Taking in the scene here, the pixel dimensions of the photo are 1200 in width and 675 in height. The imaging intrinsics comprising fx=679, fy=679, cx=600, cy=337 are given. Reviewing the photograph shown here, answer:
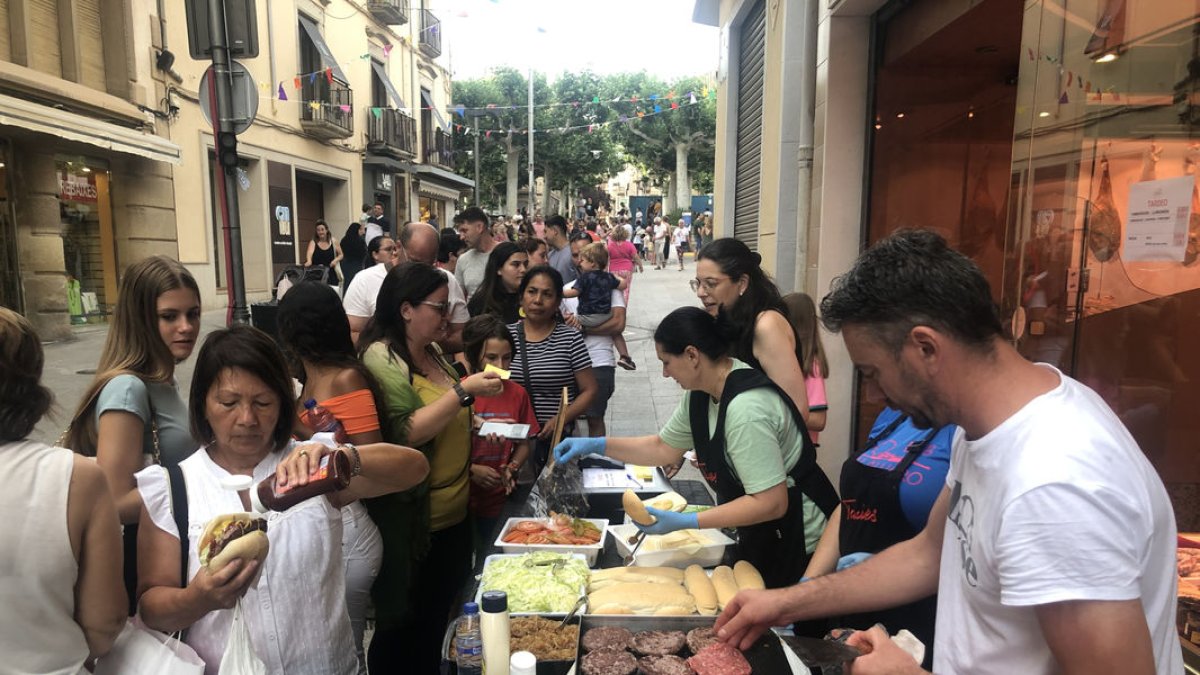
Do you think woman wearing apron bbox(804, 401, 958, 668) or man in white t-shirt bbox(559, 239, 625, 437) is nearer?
woman wearing apron bbox(804, 401, 958, 668)

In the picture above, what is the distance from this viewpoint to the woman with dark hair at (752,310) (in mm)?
3281

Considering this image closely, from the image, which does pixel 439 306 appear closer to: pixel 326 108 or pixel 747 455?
pixel 747 455

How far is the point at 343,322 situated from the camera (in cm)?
266

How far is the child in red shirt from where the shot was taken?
3.51 meters

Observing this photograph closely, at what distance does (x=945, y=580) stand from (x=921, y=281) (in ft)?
2.22

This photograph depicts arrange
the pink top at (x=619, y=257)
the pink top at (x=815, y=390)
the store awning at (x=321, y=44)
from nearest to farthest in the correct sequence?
the pink top at (x=815, y=390), the pink top at (x=619, y=257), the store awning at (x=321, y=44)

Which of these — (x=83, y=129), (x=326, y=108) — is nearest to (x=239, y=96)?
(x=83, y=129)

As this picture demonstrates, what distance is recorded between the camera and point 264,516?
71.5 inches

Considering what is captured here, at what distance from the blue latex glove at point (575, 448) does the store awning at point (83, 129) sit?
905 centimetres

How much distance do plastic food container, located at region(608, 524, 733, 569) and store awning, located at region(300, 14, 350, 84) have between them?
56.5 ft

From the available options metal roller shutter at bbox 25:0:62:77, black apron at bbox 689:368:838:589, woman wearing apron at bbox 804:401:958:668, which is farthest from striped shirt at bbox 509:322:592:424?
metal roller shutter at bbox 25:0:62:77

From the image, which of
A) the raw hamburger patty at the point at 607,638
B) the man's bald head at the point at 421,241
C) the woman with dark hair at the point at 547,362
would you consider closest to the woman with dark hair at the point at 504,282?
the man's bald head at the point at 421,241

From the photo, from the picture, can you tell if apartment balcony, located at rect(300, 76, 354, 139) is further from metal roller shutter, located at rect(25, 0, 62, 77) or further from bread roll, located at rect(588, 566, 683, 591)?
bread roll, located at rect(588, 566, 683, 591)

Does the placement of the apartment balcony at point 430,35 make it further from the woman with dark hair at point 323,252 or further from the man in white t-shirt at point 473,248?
the man in white t-shirt at point 473,248
